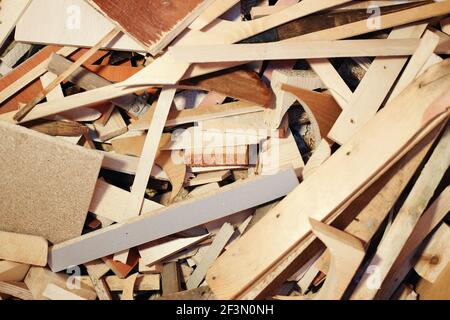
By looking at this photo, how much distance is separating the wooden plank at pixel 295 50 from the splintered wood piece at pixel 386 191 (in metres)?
0.38

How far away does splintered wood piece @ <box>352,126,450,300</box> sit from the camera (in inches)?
65.1

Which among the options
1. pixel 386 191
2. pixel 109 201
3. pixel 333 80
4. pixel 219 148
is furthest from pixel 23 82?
pixel 386 191

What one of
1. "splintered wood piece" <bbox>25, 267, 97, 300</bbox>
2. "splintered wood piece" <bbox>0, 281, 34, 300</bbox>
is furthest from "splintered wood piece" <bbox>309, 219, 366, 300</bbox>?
"splintered wood piece" <bbox>0, 281, 34, 300</bbox>

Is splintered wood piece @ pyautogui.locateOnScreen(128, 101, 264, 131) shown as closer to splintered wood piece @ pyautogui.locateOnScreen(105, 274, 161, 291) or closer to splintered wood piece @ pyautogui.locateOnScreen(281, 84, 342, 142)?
splintered wood piece @ pyautogui.locateOnScreen(281, 84, 342, 142)

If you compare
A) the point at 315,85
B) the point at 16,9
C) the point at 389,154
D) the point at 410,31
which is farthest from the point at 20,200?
the point at 410,31

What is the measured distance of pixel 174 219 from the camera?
184 cm

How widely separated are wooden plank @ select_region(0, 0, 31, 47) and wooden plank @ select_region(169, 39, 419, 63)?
2.46ft

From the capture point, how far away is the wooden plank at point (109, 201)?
192 cm

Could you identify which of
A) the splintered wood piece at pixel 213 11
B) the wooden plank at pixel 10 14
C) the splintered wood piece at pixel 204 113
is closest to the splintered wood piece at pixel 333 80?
the splintered wood piece at pixel 204 113

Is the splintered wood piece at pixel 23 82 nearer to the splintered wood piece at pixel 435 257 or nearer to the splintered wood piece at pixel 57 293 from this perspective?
the splintered wood piece at pixel 57 293

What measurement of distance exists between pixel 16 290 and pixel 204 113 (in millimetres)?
1096

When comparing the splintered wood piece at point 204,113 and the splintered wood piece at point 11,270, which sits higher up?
the splintered wood piece at point 204,113

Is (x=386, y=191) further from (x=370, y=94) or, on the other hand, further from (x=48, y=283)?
(x=48, y=283)

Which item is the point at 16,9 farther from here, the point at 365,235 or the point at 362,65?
the point at 365,235
